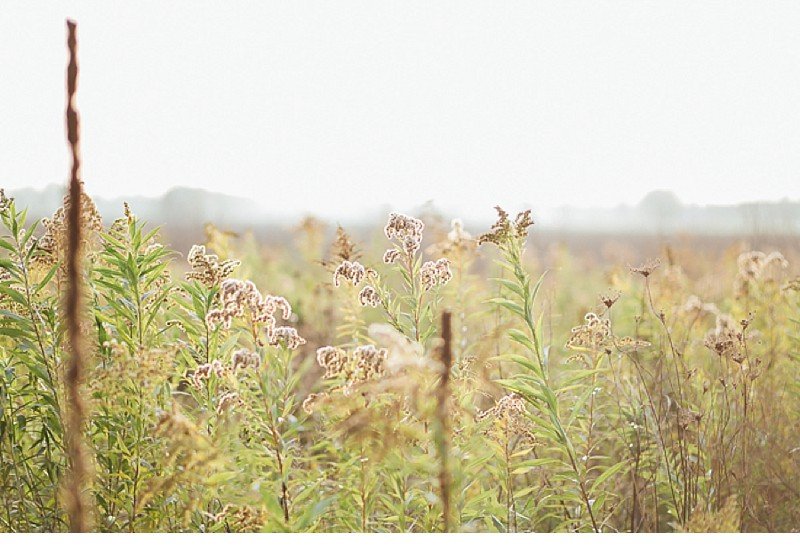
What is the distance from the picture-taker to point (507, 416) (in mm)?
1137

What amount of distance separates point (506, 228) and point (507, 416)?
0.90ft


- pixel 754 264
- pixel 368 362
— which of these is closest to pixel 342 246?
pixel 368 362

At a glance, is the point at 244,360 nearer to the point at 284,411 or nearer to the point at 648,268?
the point at 284,411

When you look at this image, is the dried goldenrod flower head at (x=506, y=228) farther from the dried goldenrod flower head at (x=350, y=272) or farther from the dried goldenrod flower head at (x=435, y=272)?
the dried goldenrod flower head at (x=350, y=272)

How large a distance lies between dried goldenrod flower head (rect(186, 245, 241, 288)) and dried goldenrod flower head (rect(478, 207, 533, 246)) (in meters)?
0.37

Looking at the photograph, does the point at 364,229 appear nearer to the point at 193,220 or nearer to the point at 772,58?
the point at 193,220

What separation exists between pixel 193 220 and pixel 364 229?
2.95ft

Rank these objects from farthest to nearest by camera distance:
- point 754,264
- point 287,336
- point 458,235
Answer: point 754,264 < point 458,235 < point 287,336

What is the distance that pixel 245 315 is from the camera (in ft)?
3.20

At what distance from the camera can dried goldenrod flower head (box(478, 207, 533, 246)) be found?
1110 millimetres

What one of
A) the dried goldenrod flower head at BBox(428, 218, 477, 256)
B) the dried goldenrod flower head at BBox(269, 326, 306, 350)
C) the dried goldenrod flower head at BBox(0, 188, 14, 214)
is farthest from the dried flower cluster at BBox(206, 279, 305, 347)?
the dried goldenrod flower head at BBox(428, 218, 477, 256)

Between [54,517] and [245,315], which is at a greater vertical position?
[245,315]

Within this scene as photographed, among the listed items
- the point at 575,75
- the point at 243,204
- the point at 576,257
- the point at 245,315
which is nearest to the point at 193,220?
the point at 243,204
